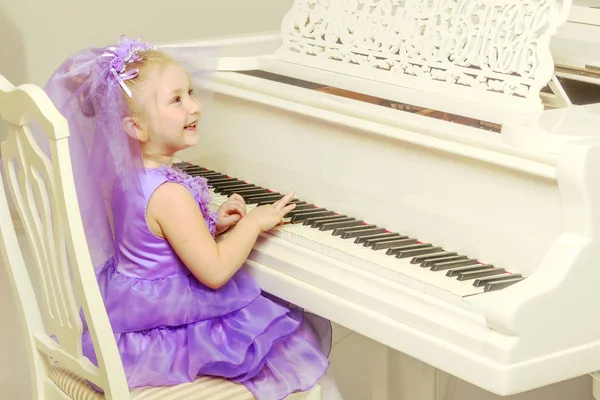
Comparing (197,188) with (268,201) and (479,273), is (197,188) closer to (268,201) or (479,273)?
(268,201)

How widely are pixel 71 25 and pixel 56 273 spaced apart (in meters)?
3.60

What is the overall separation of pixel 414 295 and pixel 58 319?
0.81 metres

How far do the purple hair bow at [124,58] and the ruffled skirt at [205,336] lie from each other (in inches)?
18.2

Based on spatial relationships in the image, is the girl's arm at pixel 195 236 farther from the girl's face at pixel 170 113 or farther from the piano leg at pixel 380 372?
the piano leg at pixel 380 372

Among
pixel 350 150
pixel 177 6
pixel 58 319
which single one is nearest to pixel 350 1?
pixel 350 150

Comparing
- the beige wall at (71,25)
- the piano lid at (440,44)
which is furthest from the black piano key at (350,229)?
the beige wall at (71,25)

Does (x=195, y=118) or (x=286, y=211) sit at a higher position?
(x=195, y=118)

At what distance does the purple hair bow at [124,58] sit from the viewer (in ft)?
7.54

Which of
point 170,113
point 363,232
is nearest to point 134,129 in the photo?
point 170,113

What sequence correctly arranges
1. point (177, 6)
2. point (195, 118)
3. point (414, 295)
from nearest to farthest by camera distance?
point (414, 295) < point (195, 118) < point (177, 6)

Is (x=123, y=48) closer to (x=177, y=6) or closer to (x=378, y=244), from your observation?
(x=378, y=244)

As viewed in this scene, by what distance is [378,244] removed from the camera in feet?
7.43

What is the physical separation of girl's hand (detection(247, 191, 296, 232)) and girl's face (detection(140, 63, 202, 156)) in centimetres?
23

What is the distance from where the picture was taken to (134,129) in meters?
2.36
